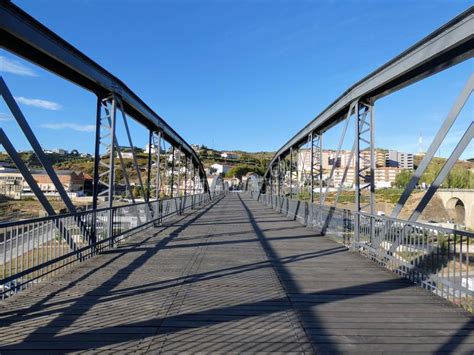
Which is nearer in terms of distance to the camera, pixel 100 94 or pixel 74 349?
pixel 74 349

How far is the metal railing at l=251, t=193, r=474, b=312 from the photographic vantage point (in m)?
5.00

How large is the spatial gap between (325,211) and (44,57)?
8.82m

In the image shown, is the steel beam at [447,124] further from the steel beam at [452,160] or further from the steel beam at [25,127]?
the steel beam at [25,127]

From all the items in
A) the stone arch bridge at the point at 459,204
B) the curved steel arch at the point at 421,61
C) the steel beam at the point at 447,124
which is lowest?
the stone arch bridge at the point at 459,204

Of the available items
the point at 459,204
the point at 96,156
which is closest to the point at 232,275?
the point at 96,156

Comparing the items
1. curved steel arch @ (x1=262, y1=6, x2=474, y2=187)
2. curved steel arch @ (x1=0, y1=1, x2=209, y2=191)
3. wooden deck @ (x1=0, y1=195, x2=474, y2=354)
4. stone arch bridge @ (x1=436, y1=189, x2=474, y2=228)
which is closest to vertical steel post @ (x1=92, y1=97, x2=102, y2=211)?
curved steel arch @ (x1=0, y1=1, x2=209, y2=191)

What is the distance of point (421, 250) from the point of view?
20.0 feet

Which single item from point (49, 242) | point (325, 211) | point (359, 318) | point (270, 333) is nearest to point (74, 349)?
point (270, 333)

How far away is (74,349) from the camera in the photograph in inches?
133

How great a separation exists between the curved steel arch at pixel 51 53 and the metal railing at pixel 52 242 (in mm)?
2616

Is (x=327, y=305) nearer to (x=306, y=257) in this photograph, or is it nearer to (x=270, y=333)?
(x=270, y=333)

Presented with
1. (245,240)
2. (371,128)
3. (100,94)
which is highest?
(100,94)

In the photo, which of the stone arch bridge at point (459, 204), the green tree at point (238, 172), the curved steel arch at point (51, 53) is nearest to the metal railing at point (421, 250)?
the curved steel arch at point (51, 53)

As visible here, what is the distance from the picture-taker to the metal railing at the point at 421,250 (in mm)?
5000
